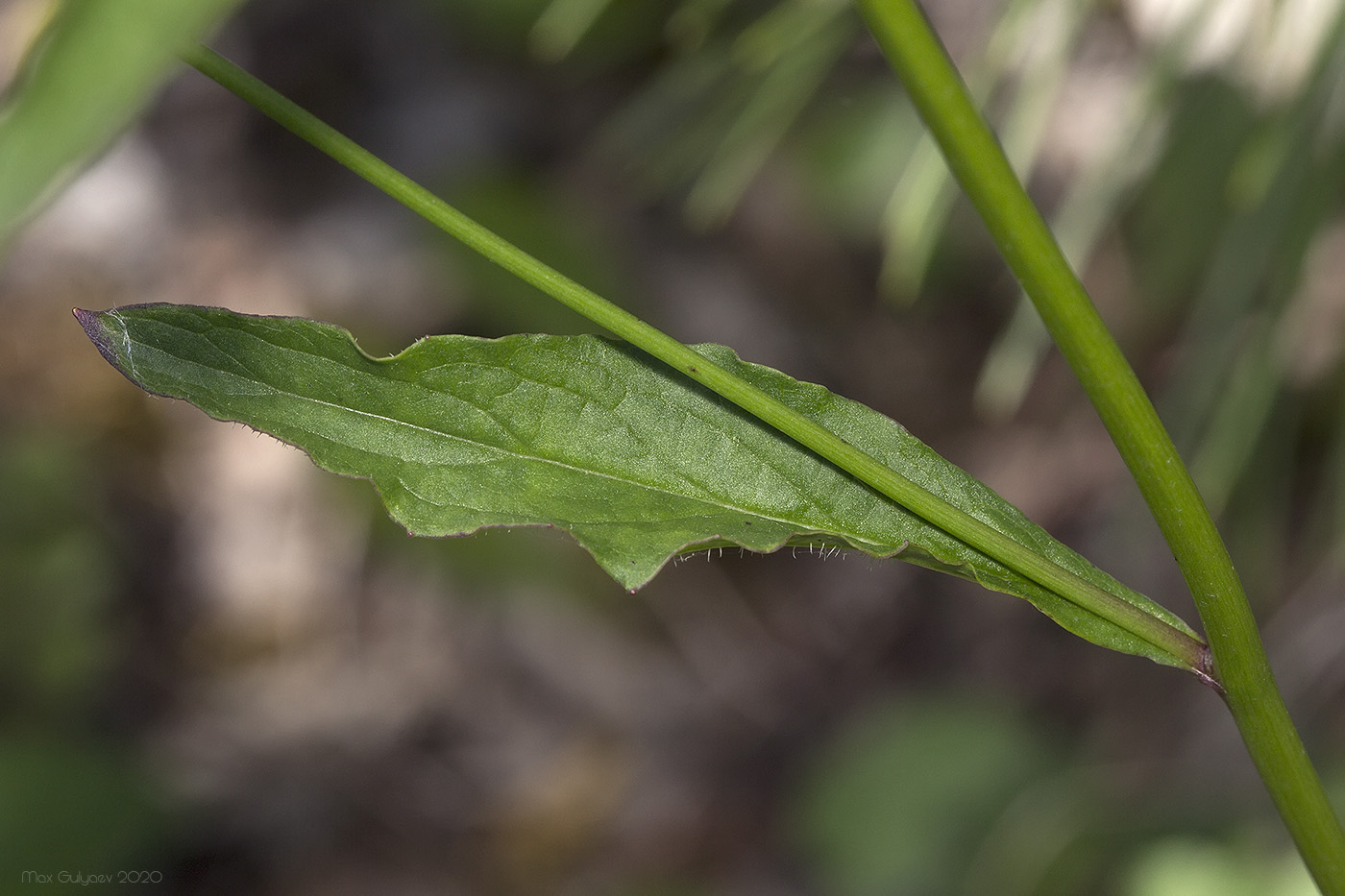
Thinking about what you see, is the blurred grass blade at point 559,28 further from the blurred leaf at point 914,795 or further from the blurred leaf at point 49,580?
the blurred leaf at point 914,795

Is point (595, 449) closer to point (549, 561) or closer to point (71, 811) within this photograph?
point (549, 561)

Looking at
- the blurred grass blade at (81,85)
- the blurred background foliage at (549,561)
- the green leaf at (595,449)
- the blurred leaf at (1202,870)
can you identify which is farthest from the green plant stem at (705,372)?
the blurred background foliage at (549,561)

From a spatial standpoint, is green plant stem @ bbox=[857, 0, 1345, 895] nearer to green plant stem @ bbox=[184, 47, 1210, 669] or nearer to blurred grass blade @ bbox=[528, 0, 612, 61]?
green plant stem @ bbox=[184, 47, 1210, 669]

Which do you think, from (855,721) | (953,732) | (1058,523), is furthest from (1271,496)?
(855,721)

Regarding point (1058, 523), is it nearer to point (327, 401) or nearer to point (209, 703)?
point (209, 703)

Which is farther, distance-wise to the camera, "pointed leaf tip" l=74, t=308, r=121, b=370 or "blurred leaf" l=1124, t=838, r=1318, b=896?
"blurred leaf" l=1124, t=838, r=1318, b=896

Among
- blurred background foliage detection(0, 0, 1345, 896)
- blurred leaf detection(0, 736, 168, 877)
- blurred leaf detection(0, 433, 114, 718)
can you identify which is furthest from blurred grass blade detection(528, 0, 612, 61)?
blurred leaf detection(0, 736, 168, 877)

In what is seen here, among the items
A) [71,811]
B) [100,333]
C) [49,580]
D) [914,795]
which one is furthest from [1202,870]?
[49,580]
